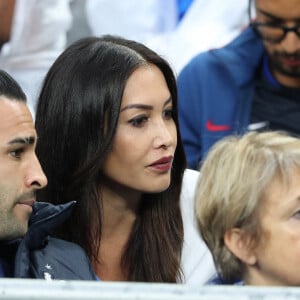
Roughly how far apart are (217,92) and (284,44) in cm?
35

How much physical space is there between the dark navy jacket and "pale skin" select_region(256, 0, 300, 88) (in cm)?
138

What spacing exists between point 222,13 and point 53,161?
159 centimetres

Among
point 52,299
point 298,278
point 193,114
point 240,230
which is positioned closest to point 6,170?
point 240,230

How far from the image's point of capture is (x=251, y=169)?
222cm

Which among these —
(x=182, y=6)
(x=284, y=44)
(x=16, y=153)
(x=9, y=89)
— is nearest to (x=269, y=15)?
(x=284, y=44)

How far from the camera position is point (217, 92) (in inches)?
144

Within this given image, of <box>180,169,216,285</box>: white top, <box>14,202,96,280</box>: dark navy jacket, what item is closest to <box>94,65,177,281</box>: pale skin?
<box>180,169,216,285</box>: white top

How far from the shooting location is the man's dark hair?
235cm

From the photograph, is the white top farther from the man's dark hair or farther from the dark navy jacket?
the man's dark hair

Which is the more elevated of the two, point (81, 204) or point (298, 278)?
point (298, 278)

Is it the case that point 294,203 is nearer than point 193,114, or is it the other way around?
point 294,203

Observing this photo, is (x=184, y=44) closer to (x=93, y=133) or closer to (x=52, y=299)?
(x=93, y=133)

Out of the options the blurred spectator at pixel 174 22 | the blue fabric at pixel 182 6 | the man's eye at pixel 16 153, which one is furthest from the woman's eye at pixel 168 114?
the blue fabric at pixel 182 6

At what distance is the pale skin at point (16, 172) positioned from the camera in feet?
7.20
